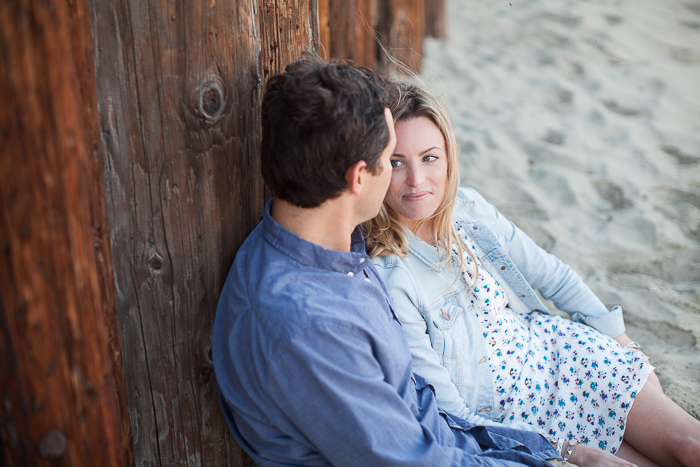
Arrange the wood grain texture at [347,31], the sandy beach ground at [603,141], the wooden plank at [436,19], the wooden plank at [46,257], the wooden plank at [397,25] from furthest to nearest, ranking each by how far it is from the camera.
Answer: the wooden plank at [436,19] → the wooden plank at [397,25] → the wood grain texture at [347,31] → the sandy beach ground at [603,141] → the wooden plank at [46,257]

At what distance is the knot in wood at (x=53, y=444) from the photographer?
1065mm

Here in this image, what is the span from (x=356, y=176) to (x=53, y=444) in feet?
3.38

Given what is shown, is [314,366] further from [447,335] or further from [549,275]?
[549,275]

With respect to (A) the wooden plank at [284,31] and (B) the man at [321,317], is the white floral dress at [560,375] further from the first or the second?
(A) the wooden plank at [284,31]

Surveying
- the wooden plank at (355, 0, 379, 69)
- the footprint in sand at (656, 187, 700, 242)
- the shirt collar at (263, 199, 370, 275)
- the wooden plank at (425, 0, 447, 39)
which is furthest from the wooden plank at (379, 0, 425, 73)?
the shirt collar at (263, 199, 370, 275)

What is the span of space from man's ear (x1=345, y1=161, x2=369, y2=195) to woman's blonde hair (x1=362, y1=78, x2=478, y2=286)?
0.48 m

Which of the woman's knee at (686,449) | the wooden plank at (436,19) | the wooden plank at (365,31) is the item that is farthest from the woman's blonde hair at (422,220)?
the wooden plank at (436,19)

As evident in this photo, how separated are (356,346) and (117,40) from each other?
104cm

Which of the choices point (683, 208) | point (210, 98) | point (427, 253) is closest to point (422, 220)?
point (427, 253)

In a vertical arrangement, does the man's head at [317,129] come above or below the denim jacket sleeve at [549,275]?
above

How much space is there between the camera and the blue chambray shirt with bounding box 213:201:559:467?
128 centimetres

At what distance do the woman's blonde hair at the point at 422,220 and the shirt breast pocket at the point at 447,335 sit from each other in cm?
21

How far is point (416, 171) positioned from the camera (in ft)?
6.49

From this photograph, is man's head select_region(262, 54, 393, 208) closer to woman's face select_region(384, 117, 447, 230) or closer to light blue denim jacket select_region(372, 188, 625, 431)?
woman's face select_region(384, 117, 447, 230)
